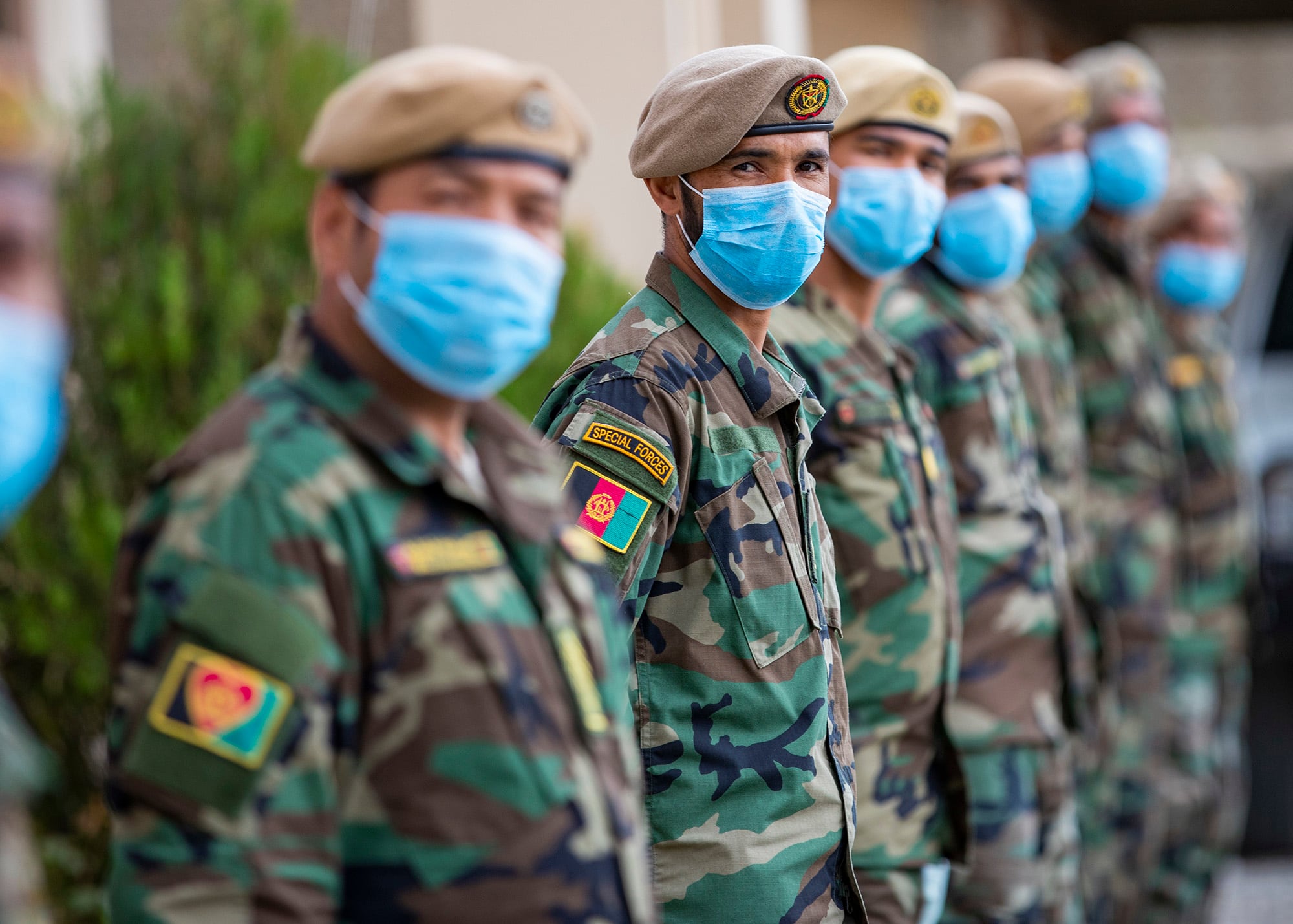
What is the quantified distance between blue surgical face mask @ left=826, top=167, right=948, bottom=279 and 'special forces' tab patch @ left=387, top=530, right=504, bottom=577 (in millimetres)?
1789

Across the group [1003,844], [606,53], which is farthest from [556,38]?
[1003,844]

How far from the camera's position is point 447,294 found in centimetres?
175

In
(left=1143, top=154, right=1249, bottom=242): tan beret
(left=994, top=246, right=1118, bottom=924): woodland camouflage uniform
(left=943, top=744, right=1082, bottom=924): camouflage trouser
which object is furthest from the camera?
(left=1143, top=154, right=1249, bottom=242): tan beret

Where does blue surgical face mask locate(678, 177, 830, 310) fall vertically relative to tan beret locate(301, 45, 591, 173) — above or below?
below

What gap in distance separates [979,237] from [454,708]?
2676mm

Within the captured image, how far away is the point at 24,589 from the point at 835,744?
229cm

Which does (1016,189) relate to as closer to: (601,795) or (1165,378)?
(1165,378)

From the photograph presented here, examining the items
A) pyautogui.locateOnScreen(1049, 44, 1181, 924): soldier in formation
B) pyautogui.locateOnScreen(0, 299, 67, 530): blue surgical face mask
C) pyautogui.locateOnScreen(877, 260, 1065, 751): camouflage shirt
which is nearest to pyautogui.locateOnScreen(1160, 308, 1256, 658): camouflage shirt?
pyautogui.locateOnScreen(1049, 44, 1181, 924): soldier in formation

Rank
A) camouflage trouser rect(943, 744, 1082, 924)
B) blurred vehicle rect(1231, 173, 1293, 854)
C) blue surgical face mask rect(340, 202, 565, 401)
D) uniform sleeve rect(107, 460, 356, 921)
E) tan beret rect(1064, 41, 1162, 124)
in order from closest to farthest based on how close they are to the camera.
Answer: uniform sleeve rect(107, 460, 356, 921) → blue surgical face mask rect(340, 202, 565, 401) → camouflage trouser rect(943, 744, 1082, 924) → tan beret rect(1064, 41, 1162, 124) → blurred vehicle rect(1231, 173, 1293, 854)

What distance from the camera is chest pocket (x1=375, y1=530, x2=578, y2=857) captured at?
63.7 inches

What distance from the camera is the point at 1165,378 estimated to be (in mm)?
5746

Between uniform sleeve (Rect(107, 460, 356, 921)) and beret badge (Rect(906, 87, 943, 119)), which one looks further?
beret badge (Rect(906, 87, 943, 119))

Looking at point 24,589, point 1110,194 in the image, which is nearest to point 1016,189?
point 1110,194

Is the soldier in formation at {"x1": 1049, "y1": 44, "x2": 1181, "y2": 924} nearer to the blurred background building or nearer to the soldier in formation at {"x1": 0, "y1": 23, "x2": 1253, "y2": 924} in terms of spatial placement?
the soldier in formation at {"x1": 0, "y1": 23, "x2": 1253, "y2": 924}
